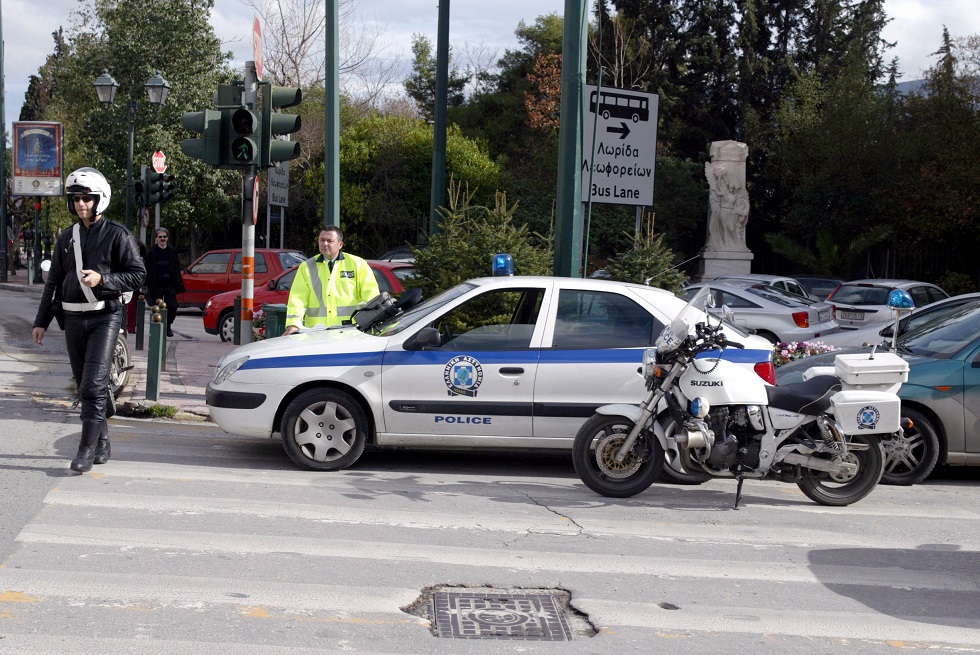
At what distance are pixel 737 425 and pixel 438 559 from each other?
2.49 meters

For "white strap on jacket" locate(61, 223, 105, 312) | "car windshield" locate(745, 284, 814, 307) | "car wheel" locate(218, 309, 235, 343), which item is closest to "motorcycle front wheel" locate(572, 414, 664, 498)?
"white strap on jacket" locate(61, 223, 105, 312)

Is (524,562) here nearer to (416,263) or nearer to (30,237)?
(416,263)

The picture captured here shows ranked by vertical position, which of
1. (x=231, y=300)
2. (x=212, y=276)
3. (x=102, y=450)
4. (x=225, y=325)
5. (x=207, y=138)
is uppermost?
(x=207, y=138)

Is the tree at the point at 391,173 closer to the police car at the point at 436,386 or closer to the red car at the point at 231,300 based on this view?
the red car at the point at 231,300

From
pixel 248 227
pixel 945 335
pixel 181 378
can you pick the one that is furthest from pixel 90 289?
pixel 945 335

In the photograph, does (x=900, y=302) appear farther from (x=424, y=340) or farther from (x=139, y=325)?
(x=139, y=325)

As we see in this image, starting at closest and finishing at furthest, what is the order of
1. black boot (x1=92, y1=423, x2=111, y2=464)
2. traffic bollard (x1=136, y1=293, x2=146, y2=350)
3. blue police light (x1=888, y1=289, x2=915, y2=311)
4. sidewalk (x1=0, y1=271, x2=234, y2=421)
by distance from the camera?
blue police light (x1=888, y1=289, x2=915, y2=311) → black boot (x1=92, y1=423, x2=111, y2=464) → sidewalk (x1=0, y1=271, x2=234, y2=421) → traffic bollard (x1=136, y1=293, x2=146, y2=350)

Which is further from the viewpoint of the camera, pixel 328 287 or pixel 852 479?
pixel 328 287

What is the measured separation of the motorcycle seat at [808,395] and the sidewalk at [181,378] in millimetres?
5336

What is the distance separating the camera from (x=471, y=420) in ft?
25.6

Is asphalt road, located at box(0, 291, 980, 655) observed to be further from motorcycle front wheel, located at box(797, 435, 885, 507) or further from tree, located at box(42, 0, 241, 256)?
tree, located at box(42, 0, 241, 256)

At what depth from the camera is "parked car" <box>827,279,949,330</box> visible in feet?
65.6

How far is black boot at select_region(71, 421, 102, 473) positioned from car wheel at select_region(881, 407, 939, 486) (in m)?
5.86

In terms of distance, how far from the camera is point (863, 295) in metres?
20.5
